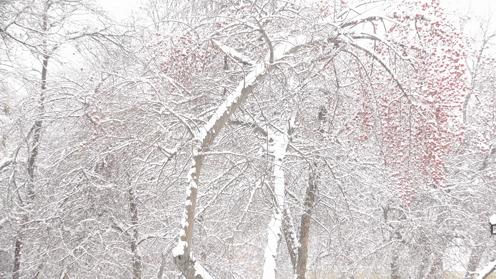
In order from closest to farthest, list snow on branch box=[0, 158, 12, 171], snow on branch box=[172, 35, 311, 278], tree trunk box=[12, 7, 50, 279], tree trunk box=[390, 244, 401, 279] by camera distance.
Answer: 1. snow on branch box=[172, 35, 311, 278]
2. tree trunk box=[12, 7, 50, 279]
3. snow on branch box=[0, 158, 12, 171]
4. tree trunk box=[390, 244, 401, 279]

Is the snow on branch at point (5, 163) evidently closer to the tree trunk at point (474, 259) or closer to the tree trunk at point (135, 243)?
the tree trunk at point (135, 243)

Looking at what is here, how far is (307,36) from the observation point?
5.52m

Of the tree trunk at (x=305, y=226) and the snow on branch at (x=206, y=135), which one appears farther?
the tree trunk at (x=305, y=226)

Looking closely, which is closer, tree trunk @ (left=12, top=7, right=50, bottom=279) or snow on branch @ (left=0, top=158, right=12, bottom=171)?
tree trunk @ (left=12, top=7, right=50, bottom=279)

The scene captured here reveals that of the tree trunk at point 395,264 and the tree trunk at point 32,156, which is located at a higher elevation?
the tree trunk at point 32,156

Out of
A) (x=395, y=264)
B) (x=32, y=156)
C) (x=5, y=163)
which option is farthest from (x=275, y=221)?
(x=395, y=264)

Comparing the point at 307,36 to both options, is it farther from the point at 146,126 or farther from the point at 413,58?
the point at 146,126

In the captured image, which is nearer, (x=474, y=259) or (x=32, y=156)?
(x=32, y=156)

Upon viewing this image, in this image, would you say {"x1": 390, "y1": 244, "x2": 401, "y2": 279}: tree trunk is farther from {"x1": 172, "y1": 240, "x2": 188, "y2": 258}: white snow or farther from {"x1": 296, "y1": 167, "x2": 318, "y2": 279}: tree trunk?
{"x1": 172, "y1": 240, "x2": 188, "y2": 258}: white snow

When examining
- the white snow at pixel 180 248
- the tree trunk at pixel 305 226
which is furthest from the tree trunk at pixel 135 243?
the white snow at pixel 180 248

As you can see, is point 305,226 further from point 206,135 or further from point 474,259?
point 474,259

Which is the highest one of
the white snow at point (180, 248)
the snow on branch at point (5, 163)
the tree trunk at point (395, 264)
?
the snow on branch at point (5, 163)

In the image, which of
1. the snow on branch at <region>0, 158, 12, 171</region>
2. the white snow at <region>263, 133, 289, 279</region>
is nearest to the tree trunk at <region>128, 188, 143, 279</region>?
the snow on branch at <region>0, 158, 12, 171</region>

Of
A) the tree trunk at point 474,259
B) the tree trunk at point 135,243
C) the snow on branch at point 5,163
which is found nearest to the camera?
the tree trunk at point 135,243
